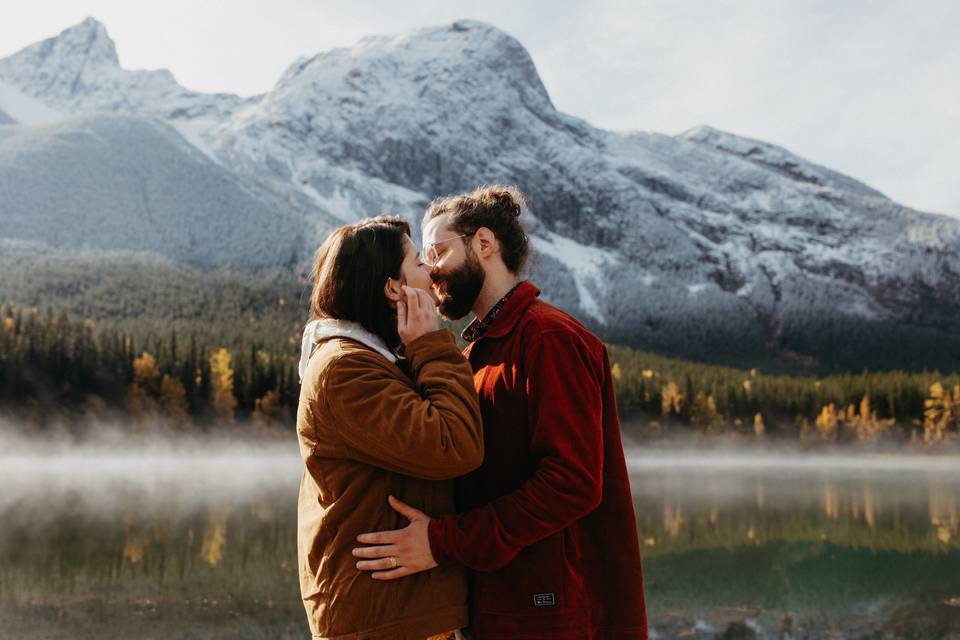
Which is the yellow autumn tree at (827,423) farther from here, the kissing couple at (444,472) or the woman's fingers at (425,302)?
the woman's fingers at (425,302)

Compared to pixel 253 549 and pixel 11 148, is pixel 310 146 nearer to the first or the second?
pixel 11 148

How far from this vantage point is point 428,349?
2.68 m

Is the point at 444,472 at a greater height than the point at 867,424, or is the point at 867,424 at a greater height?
the point at 444,472

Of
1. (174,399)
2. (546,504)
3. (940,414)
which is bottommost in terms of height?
(940,414)

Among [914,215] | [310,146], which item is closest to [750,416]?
[310,146]

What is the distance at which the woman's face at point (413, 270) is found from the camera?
2.81 metres

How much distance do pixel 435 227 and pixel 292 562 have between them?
11388mm

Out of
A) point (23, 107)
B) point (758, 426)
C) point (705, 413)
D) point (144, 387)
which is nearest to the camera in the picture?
point (144, 387)

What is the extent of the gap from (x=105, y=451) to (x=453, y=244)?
4683 centimetres

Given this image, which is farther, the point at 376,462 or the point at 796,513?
the point at 796,513

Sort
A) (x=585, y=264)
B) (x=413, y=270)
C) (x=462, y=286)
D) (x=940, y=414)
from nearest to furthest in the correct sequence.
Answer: (x=413, y=270) < (x=462, y=286) < (x=940, y=414) < (x=585, y=264)

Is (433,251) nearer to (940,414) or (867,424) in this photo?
(867,424)

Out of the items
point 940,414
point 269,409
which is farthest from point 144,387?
point 940,414

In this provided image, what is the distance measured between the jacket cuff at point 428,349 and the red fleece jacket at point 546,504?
0.24 meters
